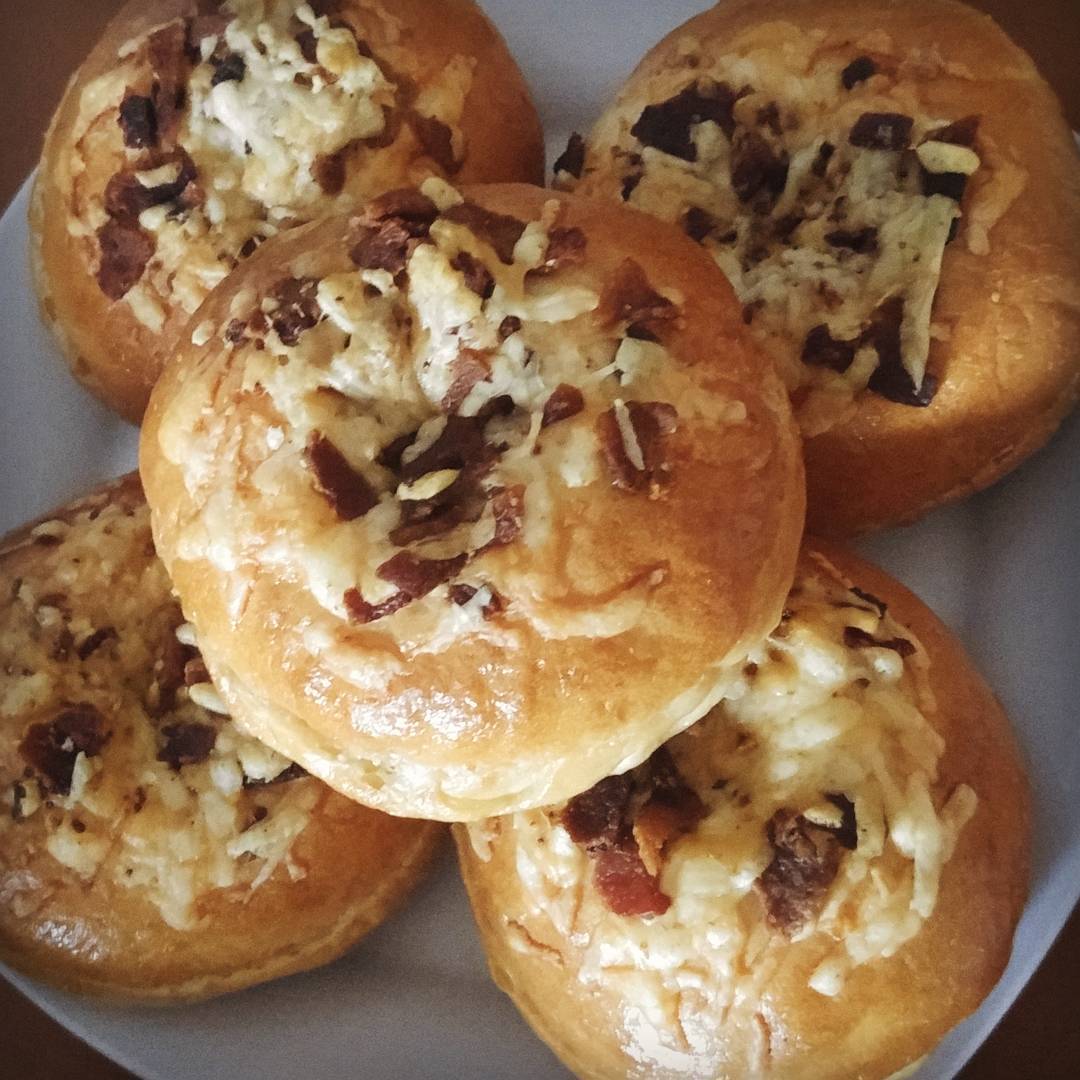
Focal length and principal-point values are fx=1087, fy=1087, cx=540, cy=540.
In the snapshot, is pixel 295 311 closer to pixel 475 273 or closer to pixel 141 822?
pixel 475 273

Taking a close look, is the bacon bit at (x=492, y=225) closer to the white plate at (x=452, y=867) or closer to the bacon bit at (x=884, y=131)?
the bacon bit at (x=884, y=131)

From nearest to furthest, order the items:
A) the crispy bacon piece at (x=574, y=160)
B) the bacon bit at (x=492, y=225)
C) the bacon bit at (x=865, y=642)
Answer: the bacon bit at (x=492, y=225)
the bacon bit at (x=865, y=642)
the crispy bacon piece at (x=574, y=160)

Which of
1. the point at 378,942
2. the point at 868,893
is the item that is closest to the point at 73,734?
the point at 378,942

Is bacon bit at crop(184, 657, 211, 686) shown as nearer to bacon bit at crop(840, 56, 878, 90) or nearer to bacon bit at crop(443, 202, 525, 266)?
bacon bit at crop(443, 202, 525, 266)

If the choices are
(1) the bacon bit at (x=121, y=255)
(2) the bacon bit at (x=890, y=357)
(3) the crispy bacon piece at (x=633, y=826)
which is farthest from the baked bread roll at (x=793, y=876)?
(1) the bacon bit at (x=121, y=255)

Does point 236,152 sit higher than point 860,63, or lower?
higher

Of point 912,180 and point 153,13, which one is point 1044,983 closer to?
point 912,180
